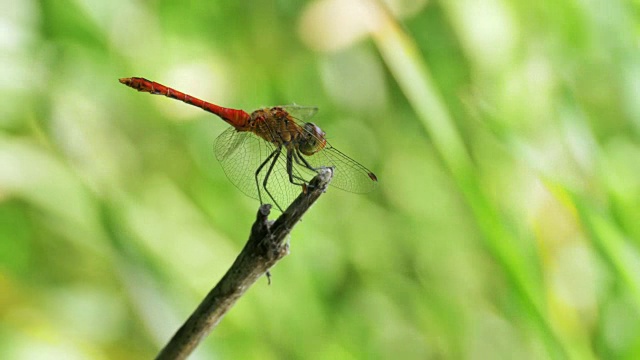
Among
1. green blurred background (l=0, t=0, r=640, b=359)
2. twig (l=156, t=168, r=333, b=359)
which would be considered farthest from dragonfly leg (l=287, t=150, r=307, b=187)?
twig (l=156, t=168, r=333, b=359)

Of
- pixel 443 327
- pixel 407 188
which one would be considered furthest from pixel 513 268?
pixel 407 188

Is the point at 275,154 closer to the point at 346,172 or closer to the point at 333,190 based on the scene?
Answer: the point at 346,172

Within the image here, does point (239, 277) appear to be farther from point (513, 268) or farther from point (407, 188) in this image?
point (407, 188)

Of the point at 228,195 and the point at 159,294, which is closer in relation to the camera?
the point at 159,294

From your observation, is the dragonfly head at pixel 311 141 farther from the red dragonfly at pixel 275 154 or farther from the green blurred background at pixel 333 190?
the green blurred background at pixel 333 190

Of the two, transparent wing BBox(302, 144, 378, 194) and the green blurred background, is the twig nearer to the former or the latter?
transparent wing BBox(302, 144, 378, 194)

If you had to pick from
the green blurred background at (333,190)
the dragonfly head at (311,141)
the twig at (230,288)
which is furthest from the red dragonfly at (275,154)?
the twig at (230,288)
